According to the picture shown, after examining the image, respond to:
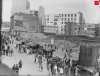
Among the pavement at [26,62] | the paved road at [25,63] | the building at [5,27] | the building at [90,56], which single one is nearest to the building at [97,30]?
the building at [90,56]

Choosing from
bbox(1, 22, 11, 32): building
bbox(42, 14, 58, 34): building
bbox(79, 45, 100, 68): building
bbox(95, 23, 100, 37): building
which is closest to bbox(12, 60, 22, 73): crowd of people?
bbox(1, 22, 11, 32): building

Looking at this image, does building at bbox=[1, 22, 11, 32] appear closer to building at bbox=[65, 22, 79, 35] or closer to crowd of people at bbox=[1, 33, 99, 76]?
crowd of people at bbox=[1, 33, 99, 76]

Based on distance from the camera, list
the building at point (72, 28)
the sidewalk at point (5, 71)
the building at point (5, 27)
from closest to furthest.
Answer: the sidewalk at point (5, 71), the building at point (5, 27), the building at point (72, 28)

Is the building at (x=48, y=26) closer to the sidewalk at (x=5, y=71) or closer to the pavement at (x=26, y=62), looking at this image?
the pavement at (x=26, y=62)

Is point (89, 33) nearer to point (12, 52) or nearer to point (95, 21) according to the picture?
point (95, 21)

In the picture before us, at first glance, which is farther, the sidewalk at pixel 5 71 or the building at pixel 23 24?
the building at pixel 23 24

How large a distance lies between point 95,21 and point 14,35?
1.94 meters

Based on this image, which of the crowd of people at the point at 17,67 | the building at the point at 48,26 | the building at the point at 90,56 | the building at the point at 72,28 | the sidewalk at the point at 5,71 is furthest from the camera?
the building at the point at 48,26

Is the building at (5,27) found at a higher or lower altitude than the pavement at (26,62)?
higher

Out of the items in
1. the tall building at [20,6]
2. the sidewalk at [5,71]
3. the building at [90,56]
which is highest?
the tall building at [20,6]

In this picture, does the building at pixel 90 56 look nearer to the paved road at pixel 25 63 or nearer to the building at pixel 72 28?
the building at pixel 72 28

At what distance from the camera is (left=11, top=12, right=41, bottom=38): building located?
18.5 ft

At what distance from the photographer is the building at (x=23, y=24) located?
18.5ft

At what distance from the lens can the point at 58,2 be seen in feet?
17.9
